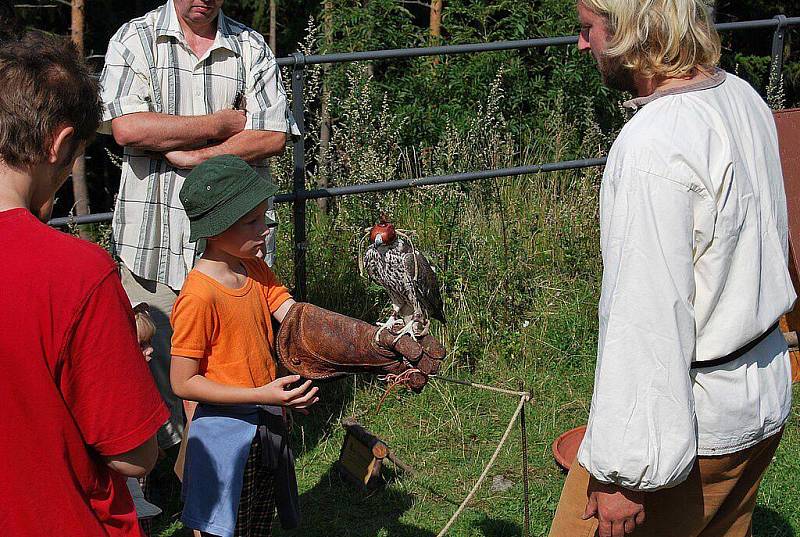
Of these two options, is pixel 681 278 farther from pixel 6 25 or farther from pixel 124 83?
pixel 124 83

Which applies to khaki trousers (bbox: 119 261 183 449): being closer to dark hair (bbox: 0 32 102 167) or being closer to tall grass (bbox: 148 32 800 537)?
tall grass (bbox: 148 32 800 537)

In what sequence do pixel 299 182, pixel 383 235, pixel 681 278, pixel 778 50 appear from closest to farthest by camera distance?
1. pixel 681 278
2. pixel 383 235
3. pixel 299 182
4. pixel 778 50

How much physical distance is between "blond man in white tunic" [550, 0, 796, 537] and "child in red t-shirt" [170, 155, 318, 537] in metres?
1.05

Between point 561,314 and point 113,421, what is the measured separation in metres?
4.17

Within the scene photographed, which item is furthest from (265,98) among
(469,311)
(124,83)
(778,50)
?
(778,50)

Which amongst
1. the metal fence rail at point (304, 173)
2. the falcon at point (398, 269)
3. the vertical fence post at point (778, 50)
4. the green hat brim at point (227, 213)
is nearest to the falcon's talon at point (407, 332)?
the falcon at point (398, 269)

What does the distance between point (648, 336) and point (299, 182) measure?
114 inches

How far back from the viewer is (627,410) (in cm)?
206

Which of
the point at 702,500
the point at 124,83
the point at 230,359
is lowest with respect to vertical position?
the point at 702,500

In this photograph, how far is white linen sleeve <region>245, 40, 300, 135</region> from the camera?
380cm

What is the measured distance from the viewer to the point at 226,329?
287 centimetres

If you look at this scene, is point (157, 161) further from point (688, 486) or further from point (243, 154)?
point (688, 486)

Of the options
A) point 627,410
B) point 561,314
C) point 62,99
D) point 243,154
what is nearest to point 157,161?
point 243,154

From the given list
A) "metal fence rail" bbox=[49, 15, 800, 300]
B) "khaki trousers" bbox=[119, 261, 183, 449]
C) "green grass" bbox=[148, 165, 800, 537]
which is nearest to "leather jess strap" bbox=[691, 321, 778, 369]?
"green grass" bbox=[148, 165, 800, 537]
